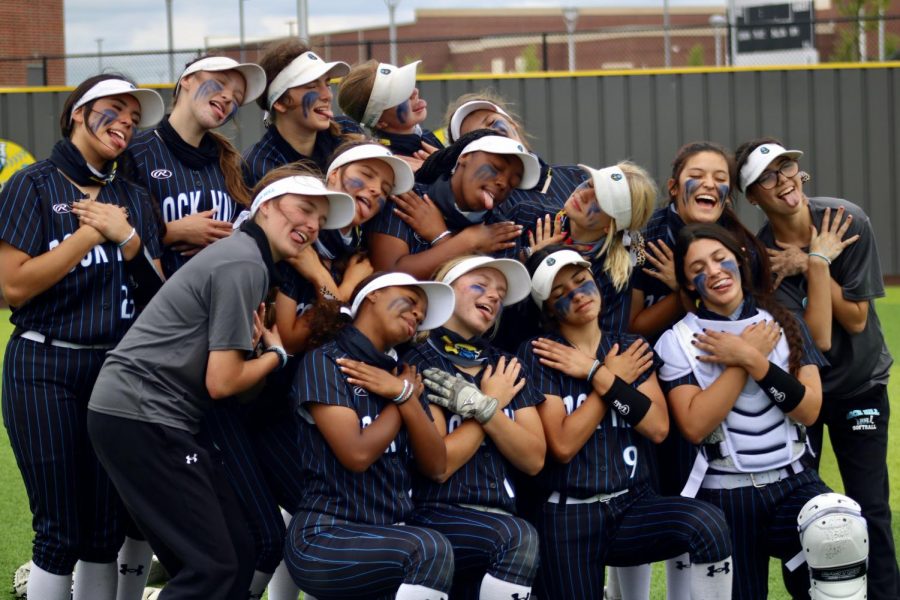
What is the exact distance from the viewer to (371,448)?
12.6 ft

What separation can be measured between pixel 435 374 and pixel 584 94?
1249 cm

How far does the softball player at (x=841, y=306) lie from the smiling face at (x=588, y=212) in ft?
2.16

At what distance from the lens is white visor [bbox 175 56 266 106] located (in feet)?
14.9

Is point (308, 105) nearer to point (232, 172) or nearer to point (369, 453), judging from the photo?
point (232, 172)

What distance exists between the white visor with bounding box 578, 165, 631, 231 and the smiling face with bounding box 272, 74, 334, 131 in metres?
1.11

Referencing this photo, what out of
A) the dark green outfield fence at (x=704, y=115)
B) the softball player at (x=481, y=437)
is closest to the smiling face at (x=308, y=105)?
the softball player at (x=481, y=437)

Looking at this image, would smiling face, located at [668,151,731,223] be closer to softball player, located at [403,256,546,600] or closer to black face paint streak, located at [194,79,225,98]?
softball player, located at [403,256,546,600]

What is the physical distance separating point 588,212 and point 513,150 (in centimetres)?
40

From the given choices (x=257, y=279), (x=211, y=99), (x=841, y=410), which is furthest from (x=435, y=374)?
(x=841, y=410)

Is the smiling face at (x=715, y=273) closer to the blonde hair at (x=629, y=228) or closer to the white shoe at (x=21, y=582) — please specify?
the blonde hair at (x=629, y=228)

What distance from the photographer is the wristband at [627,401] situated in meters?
4.26

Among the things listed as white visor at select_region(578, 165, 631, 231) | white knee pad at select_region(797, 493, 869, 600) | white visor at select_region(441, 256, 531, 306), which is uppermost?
white visor at select_region(578, 165, 631, 231)

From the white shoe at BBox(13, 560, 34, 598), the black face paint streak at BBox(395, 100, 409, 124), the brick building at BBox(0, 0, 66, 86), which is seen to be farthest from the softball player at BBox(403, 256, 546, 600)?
the brick building at BBox(0, 0, 66, 86)

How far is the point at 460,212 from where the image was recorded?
4562 millimetres
